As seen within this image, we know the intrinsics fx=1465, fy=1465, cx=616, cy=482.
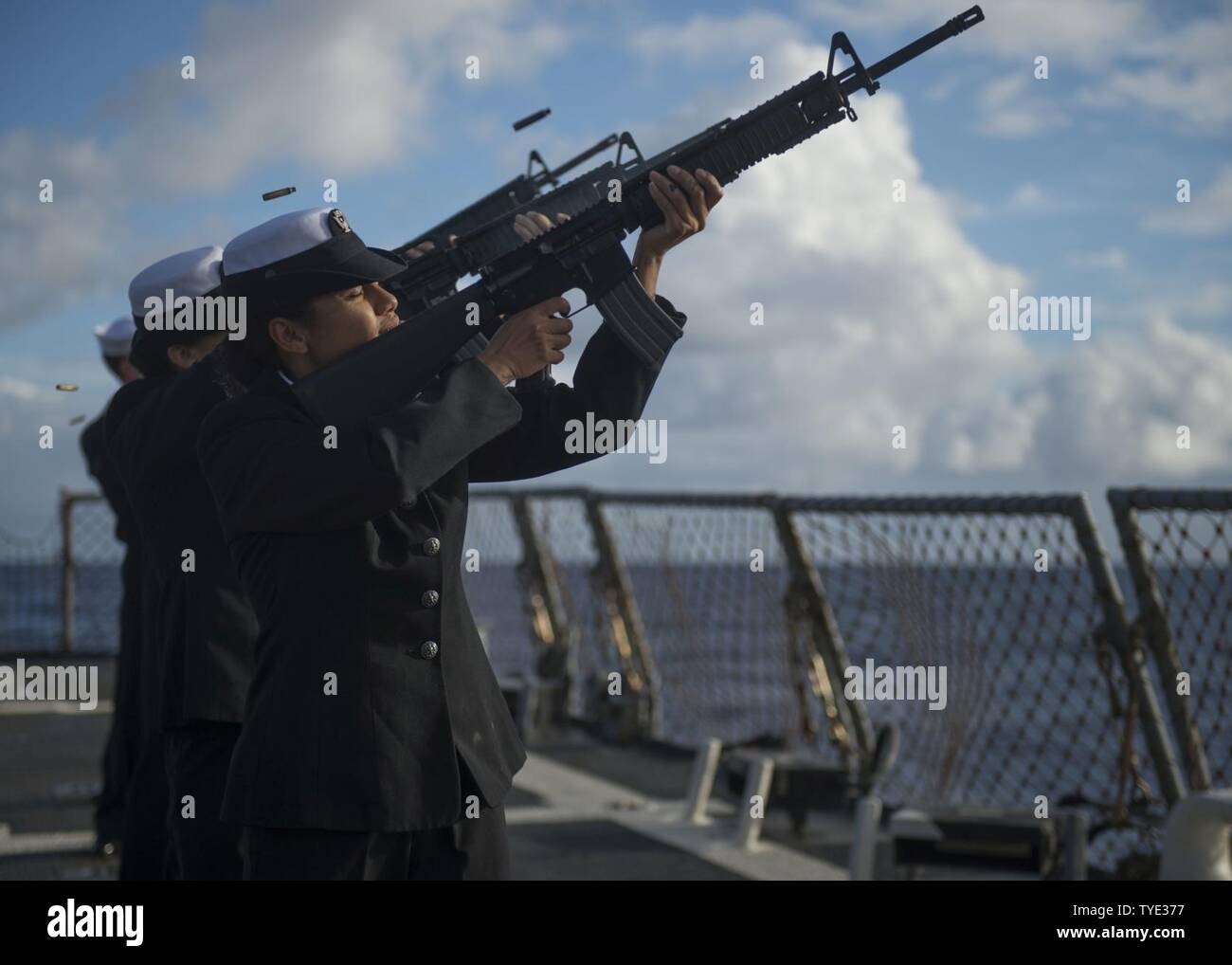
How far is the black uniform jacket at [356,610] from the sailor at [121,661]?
1.89 metres

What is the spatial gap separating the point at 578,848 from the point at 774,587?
61.7 inches

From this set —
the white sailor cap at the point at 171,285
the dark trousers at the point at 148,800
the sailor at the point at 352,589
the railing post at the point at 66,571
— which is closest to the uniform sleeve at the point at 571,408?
the sailor at the point at 352,589

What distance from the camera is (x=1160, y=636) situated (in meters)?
4.37

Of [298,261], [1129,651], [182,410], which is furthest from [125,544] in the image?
[1129,651]

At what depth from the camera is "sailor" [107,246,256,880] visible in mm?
3230

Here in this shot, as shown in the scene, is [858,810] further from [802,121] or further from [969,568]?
[802,121]

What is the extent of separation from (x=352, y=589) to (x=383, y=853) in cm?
43

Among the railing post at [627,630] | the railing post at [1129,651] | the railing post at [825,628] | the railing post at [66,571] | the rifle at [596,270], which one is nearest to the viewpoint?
the rifle at [596,270]

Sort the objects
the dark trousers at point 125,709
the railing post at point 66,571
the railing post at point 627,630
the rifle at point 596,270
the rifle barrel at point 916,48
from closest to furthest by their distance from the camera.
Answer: the rifle at point 596,270 < the rifle barrel at point 916,48 < the dark trousers at point 125,709 < the railing post at point 627,630 < the railing post at point 66,571

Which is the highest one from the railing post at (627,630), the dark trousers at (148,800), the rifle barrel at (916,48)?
the rifle barrel at (916,48)

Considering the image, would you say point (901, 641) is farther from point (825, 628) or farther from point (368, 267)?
point (368, 267)

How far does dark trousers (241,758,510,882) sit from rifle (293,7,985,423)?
656 millimetres

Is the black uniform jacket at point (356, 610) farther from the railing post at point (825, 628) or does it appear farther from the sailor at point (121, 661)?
the railing post at point (825, 628)

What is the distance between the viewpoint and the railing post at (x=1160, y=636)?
14.0 ft
